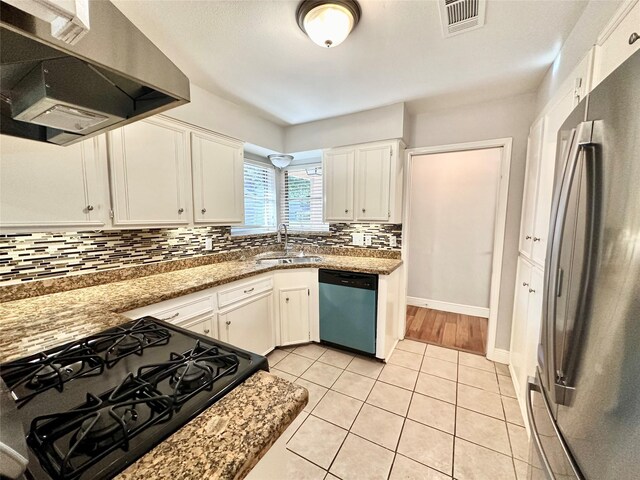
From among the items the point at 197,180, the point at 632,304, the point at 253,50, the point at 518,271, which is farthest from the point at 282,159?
the point at 632,304

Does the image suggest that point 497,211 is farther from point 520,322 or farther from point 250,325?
point 250,325

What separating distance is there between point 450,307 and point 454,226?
3.98 ft

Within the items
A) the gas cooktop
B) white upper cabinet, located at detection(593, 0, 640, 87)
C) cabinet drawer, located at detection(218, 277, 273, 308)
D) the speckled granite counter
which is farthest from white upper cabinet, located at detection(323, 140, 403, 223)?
the speckled granite counter

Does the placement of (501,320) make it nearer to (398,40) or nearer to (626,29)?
(626,29)

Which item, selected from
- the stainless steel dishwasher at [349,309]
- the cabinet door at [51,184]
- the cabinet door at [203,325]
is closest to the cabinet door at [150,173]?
the cabinet door at [51,184]

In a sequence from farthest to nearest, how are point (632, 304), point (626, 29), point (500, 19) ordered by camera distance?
1. point (500, 19)
2. point (626, 29)
3. point (632, 304)

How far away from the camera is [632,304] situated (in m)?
0.57

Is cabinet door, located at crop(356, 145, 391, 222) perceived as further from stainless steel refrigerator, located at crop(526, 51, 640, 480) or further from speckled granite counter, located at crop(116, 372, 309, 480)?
speckled granite counter, located at crop(116, 372, 309, 480)

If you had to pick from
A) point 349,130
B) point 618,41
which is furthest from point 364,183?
point 618,41

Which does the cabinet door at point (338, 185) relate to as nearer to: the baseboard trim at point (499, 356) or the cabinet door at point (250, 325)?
the cabinet door at point (250, 325)

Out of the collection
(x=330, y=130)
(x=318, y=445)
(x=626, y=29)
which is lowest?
(x=318, y=445)

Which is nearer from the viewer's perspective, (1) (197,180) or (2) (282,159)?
(1) (197,180)

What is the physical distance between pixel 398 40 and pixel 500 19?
0.54 meters

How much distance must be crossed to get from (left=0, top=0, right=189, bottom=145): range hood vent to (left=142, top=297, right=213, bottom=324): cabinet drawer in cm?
110
